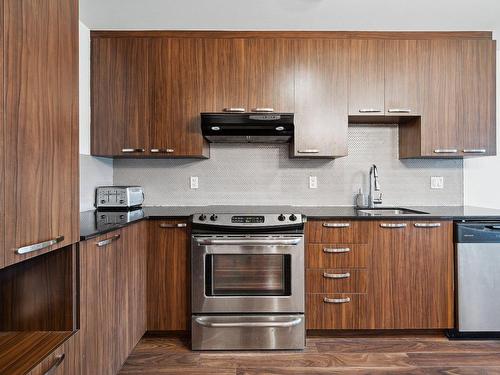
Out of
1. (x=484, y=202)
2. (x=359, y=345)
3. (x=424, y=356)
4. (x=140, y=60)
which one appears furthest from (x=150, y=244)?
(x=484, y=202)

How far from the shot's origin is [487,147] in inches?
108

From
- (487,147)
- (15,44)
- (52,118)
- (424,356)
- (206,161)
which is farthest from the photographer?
(206,161)

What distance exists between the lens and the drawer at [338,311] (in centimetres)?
248

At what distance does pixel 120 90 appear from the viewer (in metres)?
2.75

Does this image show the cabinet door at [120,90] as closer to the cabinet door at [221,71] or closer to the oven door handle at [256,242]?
the cabinet door at [221,71]

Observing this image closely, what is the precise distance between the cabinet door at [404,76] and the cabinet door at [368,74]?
0.15 ft

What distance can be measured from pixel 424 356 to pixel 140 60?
288 centimetres

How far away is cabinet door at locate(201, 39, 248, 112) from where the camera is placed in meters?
2.74

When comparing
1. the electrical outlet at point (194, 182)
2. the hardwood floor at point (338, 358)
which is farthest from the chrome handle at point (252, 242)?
the electrical outlet at point (194, 182)

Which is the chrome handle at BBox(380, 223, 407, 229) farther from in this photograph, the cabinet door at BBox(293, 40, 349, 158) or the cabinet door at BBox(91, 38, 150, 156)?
the cabinet door at BBox(91, 38, 150, 156)

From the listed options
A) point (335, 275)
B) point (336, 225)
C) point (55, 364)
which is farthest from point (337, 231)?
point (55, 364)

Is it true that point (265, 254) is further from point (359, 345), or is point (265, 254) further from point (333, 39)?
point (333, 39)

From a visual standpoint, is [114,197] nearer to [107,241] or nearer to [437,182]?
[107,241]

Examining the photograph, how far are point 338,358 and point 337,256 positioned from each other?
0.65 m
